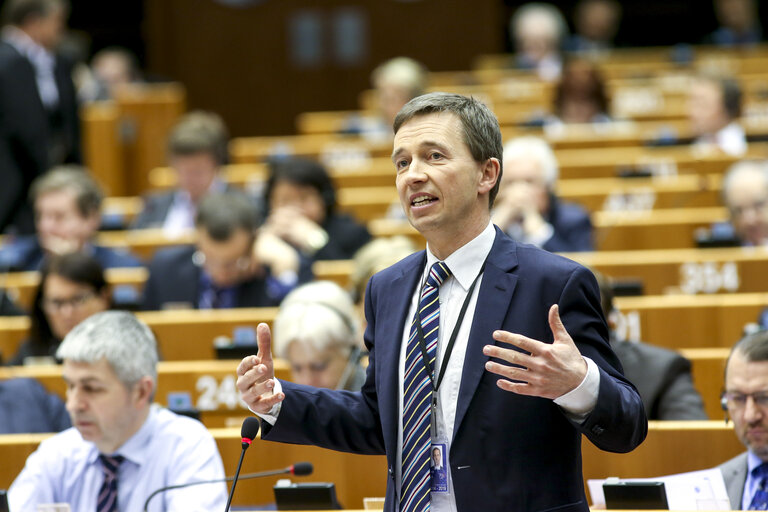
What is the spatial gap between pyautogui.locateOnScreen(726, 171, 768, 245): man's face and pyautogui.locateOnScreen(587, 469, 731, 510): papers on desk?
91.6 inches

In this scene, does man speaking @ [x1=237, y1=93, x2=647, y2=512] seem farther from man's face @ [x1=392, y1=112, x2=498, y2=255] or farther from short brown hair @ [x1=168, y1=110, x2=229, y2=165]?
short brown hair @ [x1=168, y1=110, x2=229, y2=165]

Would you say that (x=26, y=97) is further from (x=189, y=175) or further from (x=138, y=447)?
(x=138, y=447)

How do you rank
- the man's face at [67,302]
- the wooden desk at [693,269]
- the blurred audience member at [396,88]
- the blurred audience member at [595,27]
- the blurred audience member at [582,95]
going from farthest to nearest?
the blurred audience member at [595,27] < the blurred audience member at [582,95] < the blurred audience member at [396,88] < the wooden desk at [693,269] < the man's face at [67,302]

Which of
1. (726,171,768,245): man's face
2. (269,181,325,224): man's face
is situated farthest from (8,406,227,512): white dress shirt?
(726,171,768,245): man's face

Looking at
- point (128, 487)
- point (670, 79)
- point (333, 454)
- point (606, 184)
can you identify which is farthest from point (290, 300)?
point (670, 79)

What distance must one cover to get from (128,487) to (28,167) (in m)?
4.05

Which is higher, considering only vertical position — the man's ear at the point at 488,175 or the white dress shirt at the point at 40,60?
the white dress shirt at the point at 40,60

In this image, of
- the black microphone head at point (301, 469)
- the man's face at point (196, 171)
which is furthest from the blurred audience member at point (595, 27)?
the black microphone head at point (301, 469)

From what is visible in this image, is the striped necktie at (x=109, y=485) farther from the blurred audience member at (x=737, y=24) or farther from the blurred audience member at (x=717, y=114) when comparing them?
the blurred audience member at (x=737, y=24)

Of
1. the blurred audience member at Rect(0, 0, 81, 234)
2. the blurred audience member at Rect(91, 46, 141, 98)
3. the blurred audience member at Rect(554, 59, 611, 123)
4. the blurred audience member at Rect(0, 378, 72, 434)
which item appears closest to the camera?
the blurred audience member at Rect(0, 378, 72, 434)

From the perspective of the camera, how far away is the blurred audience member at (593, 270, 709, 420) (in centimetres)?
323

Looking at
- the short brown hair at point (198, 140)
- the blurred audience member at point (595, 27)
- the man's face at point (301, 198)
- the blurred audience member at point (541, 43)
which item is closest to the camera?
the man's face at point (301, 198)

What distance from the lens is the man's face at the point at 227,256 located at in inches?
176

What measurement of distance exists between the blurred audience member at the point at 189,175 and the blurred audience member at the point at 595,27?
476 centimetres
